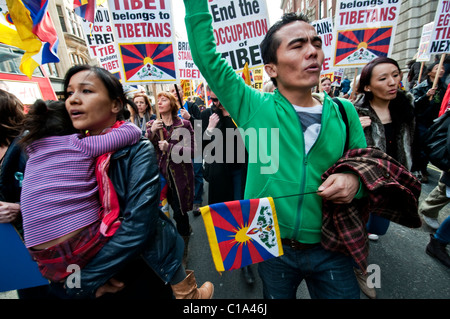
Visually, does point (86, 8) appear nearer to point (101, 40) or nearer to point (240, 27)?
point (101, 40)

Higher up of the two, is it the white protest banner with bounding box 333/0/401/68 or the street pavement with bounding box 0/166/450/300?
the white protest banner with bounding box 333/0/401/68

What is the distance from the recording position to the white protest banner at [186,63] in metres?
5.58

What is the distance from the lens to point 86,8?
12.2ft

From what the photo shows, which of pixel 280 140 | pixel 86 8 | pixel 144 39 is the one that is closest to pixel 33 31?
pixel 86 8

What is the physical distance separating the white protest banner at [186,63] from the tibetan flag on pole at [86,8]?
2.16m

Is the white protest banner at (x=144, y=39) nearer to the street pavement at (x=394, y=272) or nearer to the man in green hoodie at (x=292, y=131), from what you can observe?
the man in green hoodie at (x=292, y=131)

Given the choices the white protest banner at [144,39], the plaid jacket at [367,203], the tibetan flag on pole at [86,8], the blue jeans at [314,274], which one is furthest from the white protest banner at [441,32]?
the tibetan flag on pole at [86,8]

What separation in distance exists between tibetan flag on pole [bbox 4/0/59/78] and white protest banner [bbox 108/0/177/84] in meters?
1.19

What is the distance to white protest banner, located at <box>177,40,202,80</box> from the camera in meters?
5.58

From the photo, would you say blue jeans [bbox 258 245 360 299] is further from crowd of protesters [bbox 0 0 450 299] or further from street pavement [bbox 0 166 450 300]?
street pavement [bbox 0 166 450 300]

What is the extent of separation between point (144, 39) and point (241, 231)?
2.50 meters

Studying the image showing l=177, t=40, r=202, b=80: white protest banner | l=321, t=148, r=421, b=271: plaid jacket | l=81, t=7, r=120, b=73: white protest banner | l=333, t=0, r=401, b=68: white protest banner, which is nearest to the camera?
l=321, t=148, r=421, b=271: plaid jacket

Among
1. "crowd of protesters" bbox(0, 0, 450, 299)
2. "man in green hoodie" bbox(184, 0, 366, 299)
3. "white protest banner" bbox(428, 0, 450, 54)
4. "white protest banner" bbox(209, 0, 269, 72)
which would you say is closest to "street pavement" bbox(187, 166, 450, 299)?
"crowd of protesters" bbox(0, 0, 450, 299)

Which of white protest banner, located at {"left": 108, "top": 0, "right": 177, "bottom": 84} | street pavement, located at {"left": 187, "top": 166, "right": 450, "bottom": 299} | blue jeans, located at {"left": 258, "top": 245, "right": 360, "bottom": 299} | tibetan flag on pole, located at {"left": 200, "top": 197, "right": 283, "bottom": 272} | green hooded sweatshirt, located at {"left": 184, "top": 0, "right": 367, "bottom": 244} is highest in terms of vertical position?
white protest banner, located at {"left": 108, "top": 0, "right": 177, "bottom": 84}
